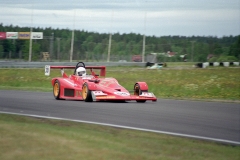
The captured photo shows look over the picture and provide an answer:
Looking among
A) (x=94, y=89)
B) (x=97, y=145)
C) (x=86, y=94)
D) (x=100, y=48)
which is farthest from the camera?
(x=100, y=48)

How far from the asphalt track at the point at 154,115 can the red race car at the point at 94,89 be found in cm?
33

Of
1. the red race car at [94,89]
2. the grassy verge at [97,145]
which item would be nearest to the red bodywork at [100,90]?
the red race car at [94,89]

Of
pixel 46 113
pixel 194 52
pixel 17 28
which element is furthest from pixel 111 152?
pixel 17 28

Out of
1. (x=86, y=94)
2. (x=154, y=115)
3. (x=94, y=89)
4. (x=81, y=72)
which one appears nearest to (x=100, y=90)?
(x=94, y=89)

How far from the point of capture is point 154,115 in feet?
47.3

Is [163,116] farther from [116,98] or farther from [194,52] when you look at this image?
[194,52]

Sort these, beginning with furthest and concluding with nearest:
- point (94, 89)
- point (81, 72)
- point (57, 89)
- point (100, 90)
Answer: point (57, 89) < point (81, 72) < point (100, 90) < point (94, 89)

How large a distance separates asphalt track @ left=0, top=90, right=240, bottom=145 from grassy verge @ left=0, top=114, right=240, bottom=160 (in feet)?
2.59

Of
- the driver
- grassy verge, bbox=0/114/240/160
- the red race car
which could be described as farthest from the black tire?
grassy verge, bbox=0/114/240/160

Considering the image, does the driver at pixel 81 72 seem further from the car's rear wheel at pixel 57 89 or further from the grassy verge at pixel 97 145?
the grassy verge at pixel 97 145

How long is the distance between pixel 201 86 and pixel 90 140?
20594 mm

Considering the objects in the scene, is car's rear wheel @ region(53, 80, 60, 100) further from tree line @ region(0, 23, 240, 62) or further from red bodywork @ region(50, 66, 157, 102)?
tree line @ region(0, 23, 240, 62)

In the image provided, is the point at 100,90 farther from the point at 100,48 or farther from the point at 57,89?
the point at 100,48

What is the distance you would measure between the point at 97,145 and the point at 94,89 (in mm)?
8611
